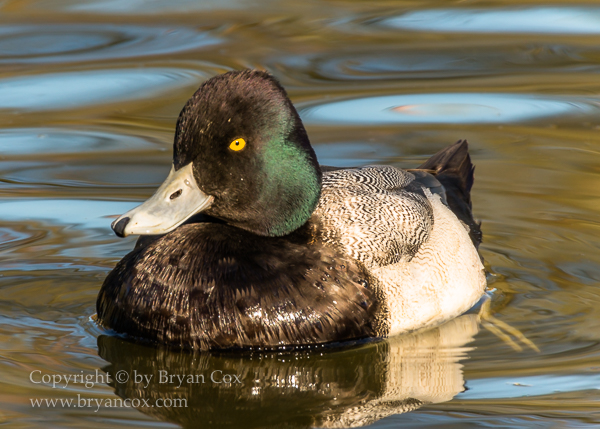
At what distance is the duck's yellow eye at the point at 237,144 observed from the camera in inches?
207

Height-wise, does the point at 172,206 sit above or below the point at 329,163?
above

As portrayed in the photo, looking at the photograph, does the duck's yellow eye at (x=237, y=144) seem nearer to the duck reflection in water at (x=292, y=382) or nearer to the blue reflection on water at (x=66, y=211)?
the duck reflection in water at (x=292, y=382)

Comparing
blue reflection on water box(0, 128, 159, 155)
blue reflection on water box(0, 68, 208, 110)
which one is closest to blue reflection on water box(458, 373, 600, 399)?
blue reflection on water box(0, 128, 159, 155)

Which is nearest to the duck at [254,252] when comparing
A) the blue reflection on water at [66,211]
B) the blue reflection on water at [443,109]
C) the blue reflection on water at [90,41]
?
the blue reflection on water at [66,211]

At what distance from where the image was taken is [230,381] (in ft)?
16.7

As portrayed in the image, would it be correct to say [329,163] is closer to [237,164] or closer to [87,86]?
[87,86]

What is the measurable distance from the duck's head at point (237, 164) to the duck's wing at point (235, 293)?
0.19 m

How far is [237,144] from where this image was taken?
5262mm

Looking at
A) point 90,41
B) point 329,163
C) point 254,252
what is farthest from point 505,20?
point 254,252

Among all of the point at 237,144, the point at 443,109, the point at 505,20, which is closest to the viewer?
the point at 237,144

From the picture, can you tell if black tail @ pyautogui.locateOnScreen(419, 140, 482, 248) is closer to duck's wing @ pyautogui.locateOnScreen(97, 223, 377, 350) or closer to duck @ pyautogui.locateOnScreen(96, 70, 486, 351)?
duck @ pyautogui.locateOnScreen(96, 70, 486, 351)

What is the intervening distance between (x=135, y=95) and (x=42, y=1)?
3389 millimetres

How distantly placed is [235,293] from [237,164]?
686mm

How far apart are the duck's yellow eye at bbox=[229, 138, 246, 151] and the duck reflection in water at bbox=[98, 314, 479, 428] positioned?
1.10 meters
